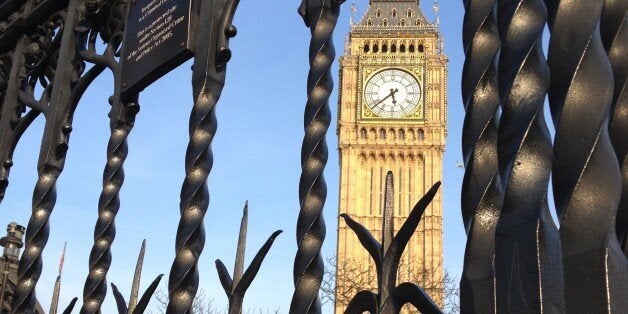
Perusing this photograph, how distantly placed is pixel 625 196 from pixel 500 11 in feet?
1.11

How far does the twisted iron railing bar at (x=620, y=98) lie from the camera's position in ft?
3.91

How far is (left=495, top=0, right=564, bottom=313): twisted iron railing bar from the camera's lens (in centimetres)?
93

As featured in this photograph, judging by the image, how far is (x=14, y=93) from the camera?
307 centimetres

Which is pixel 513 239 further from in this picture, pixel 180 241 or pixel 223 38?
pixel 223 38

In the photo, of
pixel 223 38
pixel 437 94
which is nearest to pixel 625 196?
pixel 223 38

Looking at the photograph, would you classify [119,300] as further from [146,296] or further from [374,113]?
[374,113]

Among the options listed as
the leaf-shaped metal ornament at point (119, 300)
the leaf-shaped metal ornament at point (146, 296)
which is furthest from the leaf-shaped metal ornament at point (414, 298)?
the leaf-shaped metal ornament at point (119, 300)

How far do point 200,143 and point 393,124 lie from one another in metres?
39.7

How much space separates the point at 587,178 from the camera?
94 centimetres

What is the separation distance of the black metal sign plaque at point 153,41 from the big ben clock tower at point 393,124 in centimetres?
3752

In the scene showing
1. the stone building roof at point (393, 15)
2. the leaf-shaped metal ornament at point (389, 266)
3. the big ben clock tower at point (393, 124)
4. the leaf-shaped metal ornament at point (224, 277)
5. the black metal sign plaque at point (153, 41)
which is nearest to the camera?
the leaf-shaped metal ornament at point (389, 266)

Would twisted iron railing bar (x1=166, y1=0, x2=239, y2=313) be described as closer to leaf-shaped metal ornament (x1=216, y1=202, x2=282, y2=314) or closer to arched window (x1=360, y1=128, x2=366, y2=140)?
leaf-shaped metal ornament (x1=216, y1=202, x2=282, y2=314)

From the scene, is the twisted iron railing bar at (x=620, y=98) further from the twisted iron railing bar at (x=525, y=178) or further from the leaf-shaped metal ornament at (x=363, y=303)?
the leaf-shaped metal ornament at (x=363, y=303)

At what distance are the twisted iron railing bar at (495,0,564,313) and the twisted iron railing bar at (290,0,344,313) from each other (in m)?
0.58
